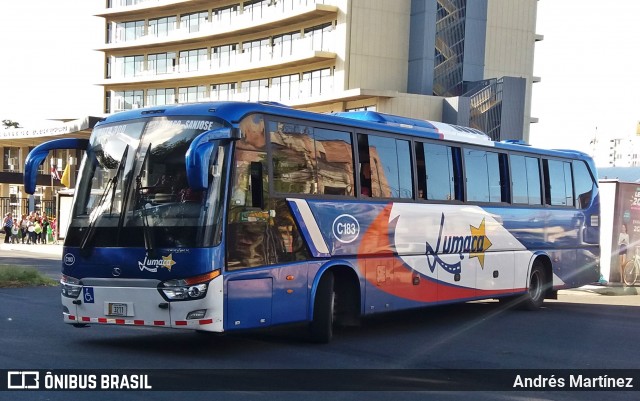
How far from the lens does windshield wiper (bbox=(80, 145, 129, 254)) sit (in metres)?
11.2

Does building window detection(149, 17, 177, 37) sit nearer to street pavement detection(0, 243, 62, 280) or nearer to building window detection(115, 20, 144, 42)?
building window detection(115, 20, 144, 42)

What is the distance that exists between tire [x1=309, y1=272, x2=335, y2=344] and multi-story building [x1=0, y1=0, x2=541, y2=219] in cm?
3315

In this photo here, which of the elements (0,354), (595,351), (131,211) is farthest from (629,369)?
(0,354)

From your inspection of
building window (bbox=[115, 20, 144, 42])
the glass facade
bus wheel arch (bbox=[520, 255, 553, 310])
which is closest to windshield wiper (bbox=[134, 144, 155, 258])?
bus wheel arch (bbox=[520, 255, 553, 310])

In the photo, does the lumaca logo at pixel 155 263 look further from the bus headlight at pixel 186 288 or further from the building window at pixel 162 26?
the building window at pixel 162 26

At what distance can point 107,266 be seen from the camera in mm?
11008

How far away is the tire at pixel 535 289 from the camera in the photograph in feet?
61.6

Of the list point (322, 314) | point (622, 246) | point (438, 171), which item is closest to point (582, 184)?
point (622, 246)

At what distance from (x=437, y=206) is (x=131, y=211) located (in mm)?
6192

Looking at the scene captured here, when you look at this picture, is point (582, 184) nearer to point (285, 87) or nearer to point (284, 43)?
point (285, 87)

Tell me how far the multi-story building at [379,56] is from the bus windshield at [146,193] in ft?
112

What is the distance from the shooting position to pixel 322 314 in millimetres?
12484

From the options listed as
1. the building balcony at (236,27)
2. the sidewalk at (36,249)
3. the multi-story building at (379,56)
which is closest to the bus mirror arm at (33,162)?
the sidewalk at (36,249)

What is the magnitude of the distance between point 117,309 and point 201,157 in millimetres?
2248
